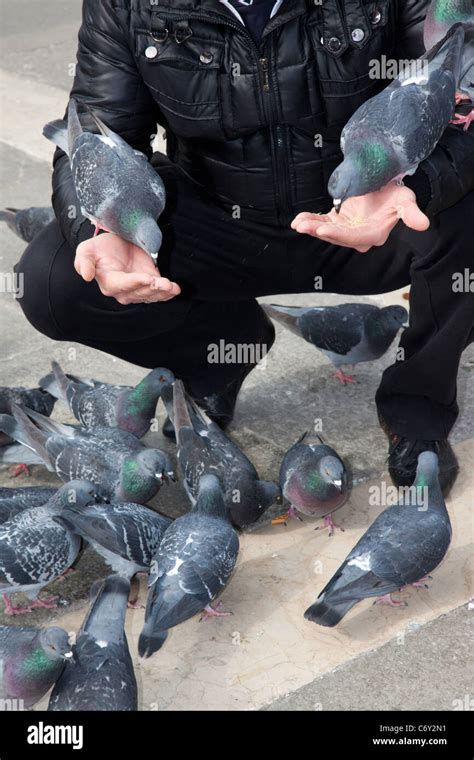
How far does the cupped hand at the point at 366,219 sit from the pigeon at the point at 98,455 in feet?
3.24

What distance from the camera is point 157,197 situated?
12.1 ft

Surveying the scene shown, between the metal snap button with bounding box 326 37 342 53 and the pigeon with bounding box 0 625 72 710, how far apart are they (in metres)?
2.08

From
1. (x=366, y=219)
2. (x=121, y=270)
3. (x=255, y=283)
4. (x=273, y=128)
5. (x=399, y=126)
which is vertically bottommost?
(x=255, y=283)

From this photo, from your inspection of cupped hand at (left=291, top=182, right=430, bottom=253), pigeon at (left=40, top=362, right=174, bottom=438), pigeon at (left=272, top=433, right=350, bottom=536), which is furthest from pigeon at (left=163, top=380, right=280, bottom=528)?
cupped hand at (left=291, top=182, right=430, bottom=253)

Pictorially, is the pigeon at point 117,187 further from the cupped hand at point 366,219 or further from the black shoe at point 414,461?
the black shoe at point 414,461

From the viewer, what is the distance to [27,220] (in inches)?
222

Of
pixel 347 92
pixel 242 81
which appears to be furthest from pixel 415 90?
pixel 242 81

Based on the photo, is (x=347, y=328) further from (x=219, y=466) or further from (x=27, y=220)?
(x=27, y=220)

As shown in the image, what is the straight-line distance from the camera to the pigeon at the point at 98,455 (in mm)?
3846

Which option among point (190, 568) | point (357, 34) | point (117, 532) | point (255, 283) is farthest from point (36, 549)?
point (357, 34)

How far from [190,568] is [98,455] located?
739 mm

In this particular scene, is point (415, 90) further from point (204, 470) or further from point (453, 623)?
point (453, 623)

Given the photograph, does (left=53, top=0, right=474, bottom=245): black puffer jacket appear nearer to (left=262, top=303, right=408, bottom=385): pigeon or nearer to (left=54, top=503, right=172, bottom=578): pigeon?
(left=262, top=303, right=408, bottom=385): pigeon

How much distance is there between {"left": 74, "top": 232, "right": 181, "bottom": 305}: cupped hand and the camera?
3.52m
